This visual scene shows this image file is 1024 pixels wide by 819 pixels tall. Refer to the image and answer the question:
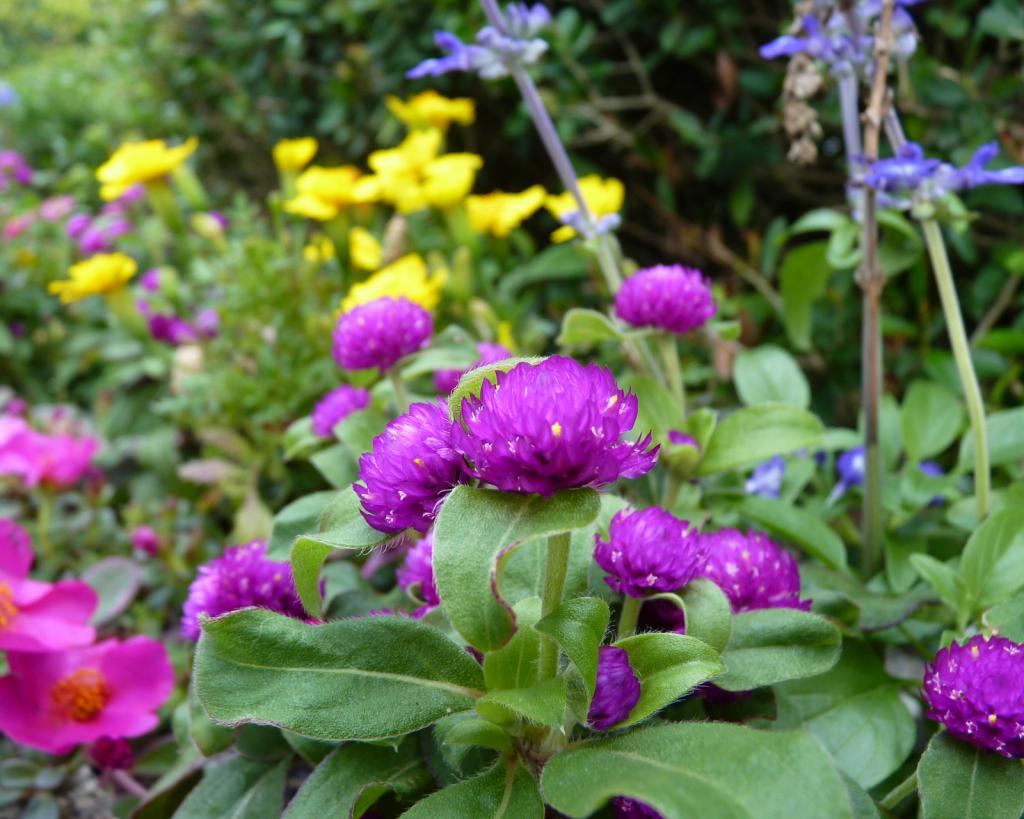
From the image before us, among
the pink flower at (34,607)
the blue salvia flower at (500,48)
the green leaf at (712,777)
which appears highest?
the blue salvia flower at (500,48)

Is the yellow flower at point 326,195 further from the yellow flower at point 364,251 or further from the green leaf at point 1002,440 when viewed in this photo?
the green leaf at point 1002,440

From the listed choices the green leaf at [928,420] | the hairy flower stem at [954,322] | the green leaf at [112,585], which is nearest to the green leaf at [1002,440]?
the green leaf at [928,420]

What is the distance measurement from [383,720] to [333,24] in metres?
2.62

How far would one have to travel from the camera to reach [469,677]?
650 mm

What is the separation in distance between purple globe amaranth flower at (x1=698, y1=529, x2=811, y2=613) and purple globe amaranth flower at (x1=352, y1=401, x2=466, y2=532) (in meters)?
0.28

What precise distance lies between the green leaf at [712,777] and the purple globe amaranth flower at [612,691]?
34 millimetres

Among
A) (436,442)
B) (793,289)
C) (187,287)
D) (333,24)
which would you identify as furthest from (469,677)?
(333,24)

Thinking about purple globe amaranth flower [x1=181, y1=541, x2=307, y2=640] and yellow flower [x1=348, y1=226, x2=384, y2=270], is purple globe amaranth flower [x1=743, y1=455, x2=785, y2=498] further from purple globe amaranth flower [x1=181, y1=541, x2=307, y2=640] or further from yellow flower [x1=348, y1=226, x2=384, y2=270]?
yellow flower [x1=348, y1=226, x2=384, y2=270]

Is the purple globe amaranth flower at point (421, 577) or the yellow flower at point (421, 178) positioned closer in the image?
the purple globe amaranth flower at point (421, 577)

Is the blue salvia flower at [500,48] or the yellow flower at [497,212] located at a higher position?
the blue salvia flower at [500,48]

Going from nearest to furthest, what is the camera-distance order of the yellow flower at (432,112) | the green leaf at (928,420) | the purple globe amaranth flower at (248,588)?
the purple globe amaranth flower at (248,588)
the green leaf at (928,420)
the yellow flower at (432,112)

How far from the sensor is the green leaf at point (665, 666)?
1.92 ft

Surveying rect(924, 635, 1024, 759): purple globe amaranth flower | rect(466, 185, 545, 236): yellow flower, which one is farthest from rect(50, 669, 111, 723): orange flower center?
rect(466, 185, 545, 236): yellow flower

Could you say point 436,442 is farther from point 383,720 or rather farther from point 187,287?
point 187,287
